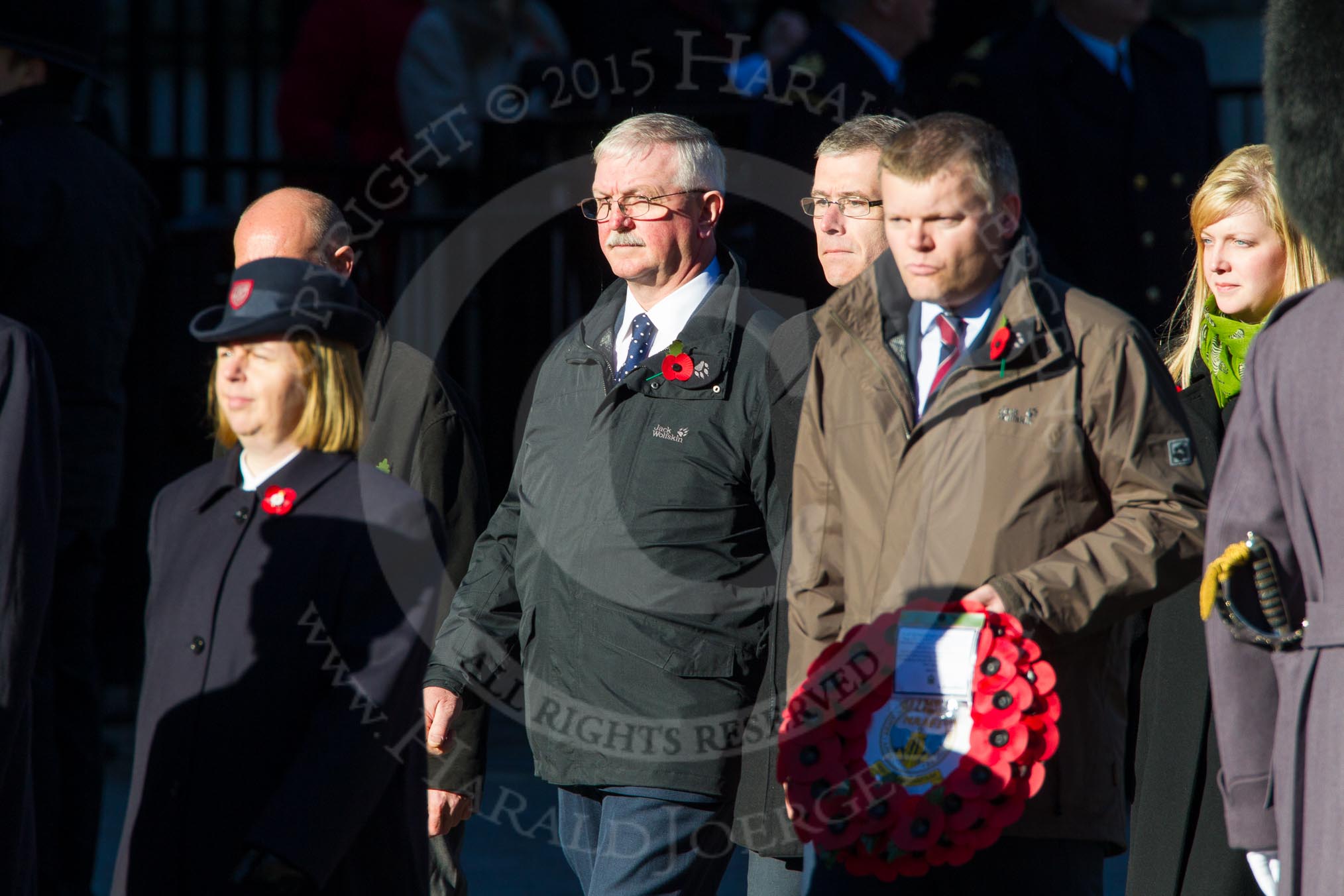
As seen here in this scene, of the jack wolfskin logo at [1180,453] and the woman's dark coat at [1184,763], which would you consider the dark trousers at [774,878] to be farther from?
the jack wolfskin logo at [1180,453]

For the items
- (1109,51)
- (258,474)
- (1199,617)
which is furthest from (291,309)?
(1109,51)

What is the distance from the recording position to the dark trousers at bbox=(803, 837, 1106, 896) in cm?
337

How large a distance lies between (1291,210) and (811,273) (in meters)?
2.90

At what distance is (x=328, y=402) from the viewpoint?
3.42 m

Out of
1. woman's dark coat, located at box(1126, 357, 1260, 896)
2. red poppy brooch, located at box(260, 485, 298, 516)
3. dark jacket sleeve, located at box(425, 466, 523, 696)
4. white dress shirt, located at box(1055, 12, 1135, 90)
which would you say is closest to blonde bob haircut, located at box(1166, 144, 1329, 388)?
woman's dark coat, located at box(1126, 357, 1260, 896)

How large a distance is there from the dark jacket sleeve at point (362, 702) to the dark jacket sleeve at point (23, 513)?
0.70m

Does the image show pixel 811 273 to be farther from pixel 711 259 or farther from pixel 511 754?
pixel 511 754

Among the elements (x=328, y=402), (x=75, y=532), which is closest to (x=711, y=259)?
(x=328, y=402)

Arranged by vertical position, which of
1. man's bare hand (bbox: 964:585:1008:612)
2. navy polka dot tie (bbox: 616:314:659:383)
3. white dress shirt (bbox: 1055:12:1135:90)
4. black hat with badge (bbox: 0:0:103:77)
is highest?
white dress shirt (bbox: 1055:12:1135:90)

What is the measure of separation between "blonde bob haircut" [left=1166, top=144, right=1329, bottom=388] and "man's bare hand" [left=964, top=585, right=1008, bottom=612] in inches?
52.1

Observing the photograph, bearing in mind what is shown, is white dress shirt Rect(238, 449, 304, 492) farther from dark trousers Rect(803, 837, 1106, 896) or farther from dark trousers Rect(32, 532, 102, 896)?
dark trousers Rect(32, 532, 102, 896)

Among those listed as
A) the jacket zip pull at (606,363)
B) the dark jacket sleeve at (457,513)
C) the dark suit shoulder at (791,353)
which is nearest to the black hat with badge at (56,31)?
the dark jacket sleeve at (457,513)

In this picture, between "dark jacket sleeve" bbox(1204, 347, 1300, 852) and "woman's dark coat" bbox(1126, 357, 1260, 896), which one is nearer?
"dark jacket sleeve" bbox(1204, 347, 1300, 852)

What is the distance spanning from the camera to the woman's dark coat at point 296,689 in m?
3.27
